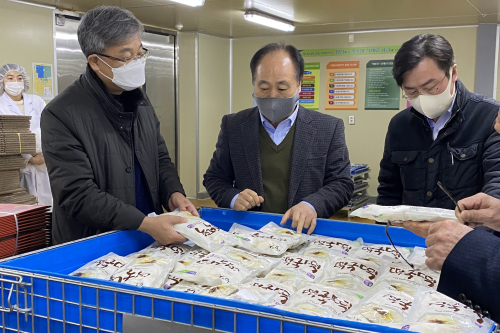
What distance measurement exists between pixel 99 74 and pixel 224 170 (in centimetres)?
75

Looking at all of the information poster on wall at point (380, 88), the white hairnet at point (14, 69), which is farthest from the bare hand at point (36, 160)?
the information poster on wall at point (380, 88)

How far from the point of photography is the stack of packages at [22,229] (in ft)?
4.86

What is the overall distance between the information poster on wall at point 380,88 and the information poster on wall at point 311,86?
2.80 feet


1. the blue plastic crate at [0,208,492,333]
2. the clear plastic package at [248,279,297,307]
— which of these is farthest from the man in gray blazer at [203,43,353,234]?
the blue plastic crate at [0,208,492,333]

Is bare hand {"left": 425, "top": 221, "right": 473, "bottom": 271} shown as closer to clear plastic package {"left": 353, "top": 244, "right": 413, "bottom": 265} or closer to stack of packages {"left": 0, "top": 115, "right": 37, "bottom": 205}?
clear plastic package {"left": 353, "top": 244, "right": 413, "bottom": 265}

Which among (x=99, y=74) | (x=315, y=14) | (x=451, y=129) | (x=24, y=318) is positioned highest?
(x=315, y=14)

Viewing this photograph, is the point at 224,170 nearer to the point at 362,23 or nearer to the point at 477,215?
the point at 477,215

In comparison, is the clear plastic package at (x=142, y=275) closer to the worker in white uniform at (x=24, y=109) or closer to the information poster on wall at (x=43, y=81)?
the worker in white uniform at (x=24, y=109)

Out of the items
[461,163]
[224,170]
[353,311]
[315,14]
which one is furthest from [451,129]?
[315,14]

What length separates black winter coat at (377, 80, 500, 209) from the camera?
1.96 metres

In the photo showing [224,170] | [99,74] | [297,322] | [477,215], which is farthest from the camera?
[224,170]

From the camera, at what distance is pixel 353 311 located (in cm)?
101

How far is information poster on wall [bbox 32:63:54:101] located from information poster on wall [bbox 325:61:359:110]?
4406mm

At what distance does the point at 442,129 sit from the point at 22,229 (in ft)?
5.62
